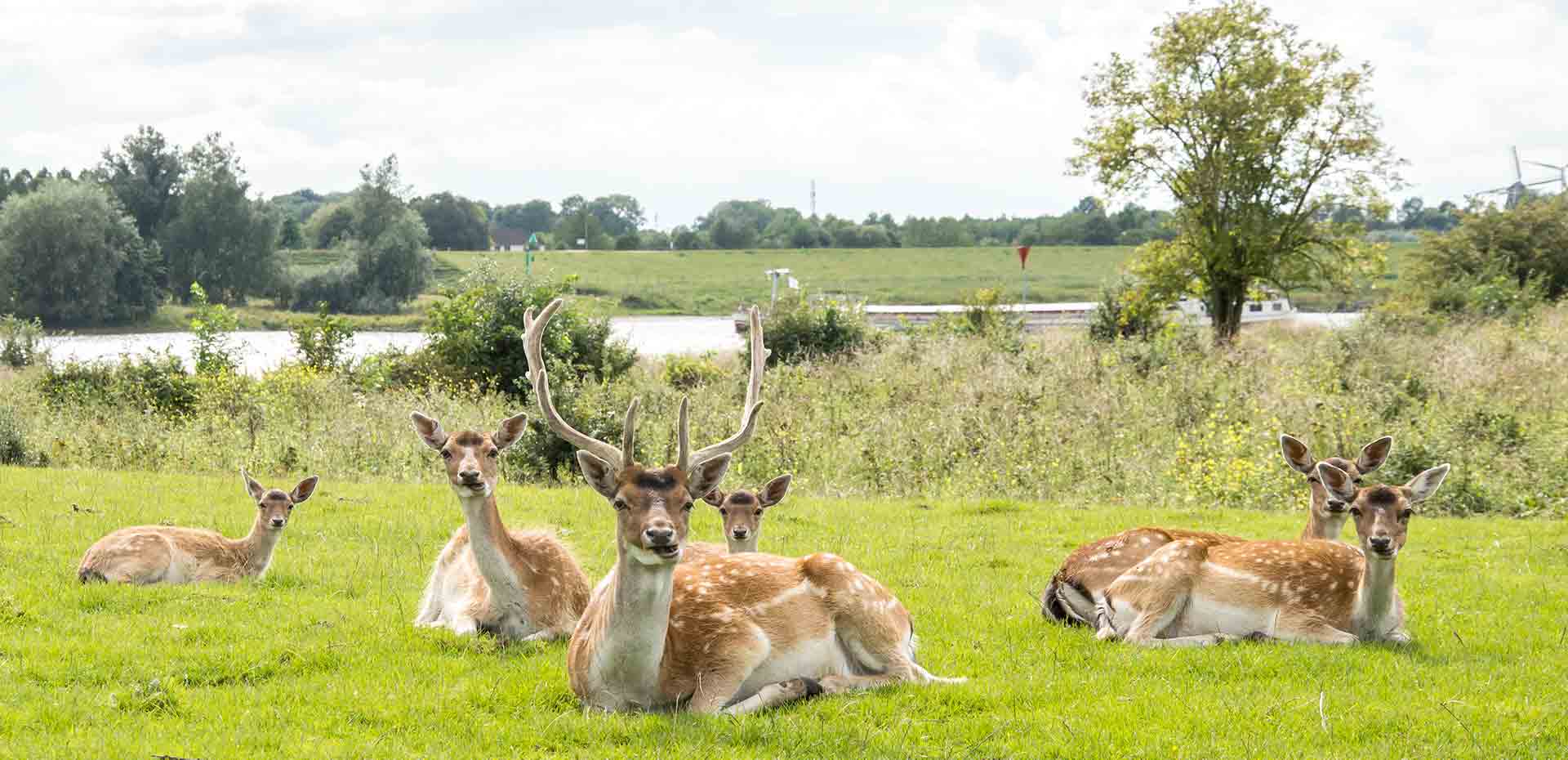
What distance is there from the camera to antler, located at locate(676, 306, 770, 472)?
18.8 feet

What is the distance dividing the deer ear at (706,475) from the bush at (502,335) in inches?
706

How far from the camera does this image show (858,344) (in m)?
30.3

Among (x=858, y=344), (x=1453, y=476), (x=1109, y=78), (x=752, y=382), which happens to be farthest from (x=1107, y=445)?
(x=1109, y=78)

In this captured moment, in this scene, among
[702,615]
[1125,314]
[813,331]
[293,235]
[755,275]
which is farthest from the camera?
[755,275]

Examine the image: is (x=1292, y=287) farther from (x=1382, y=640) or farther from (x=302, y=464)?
(x=1382, y=640)

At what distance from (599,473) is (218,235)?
2988 inches

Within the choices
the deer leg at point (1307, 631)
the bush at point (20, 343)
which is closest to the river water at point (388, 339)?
the bush at point (20, 343)

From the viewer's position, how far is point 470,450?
753cm

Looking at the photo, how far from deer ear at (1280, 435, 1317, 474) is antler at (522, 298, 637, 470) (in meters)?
4.67

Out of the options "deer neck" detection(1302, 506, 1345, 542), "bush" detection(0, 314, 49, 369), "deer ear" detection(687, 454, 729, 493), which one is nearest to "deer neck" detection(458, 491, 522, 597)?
"deer ear" detection(687, 454, 729, 493)

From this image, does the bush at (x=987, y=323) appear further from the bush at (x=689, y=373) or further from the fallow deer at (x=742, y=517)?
the fallow deer at (x=742, y=517)

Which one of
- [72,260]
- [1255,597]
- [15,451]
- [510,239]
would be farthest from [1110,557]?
[510,239]

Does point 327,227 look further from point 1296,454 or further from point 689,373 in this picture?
point 1296,454

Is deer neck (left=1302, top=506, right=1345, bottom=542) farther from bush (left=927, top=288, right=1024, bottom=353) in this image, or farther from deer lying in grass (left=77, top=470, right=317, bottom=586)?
bush (left=927, top=288, right=1024, bottom=353)
